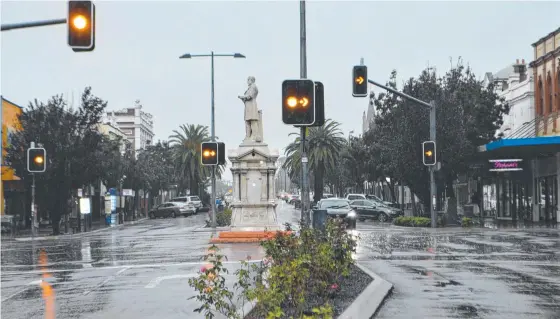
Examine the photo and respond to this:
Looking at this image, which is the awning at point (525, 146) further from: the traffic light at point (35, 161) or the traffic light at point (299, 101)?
the traffic light at point (299, 101)

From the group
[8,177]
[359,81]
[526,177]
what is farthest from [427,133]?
[8,177]

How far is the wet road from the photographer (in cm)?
1191

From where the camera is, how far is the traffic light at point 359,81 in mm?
27047

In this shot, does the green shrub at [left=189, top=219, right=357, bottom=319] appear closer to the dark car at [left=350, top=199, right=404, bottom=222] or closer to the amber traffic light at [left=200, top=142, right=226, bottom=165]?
the amber traffic light at [left=200, top=142, right=226, bottom=165]

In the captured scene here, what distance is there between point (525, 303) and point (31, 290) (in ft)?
30.0

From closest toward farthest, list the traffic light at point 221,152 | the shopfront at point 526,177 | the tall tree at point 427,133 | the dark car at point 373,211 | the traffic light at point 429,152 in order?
the traffic light at point 221,152
the traffic light at point 429,152
the shopfront at point 526,177
the tall tree at point 427,133
the dark car at point 373,211

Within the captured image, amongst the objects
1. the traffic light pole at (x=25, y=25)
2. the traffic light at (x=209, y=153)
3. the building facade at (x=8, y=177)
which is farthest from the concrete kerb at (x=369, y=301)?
the building facade at (x=8, y=177)

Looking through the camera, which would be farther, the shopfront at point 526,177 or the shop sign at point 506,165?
the shop sign at point 506,165

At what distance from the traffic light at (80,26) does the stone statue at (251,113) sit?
52.5ft

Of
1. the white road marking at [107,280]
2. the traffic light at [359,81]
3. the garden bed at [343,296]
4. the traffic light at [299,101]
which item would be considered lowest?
the white road marking at [107,280]

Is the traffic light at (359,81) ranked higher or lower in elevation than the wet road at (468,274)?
higher

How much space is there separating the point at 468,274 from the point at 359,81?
37.7ft

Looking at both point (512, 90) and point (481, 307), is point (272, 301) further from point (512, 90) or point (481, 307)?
point (512, 90)

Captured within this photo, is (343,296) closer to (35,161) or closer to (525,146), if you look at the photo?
(35,161)
